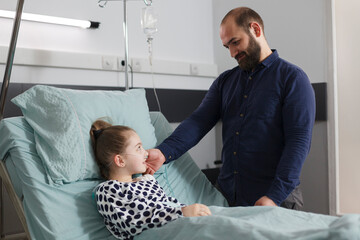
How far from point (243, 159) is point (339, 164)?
3.15 feet

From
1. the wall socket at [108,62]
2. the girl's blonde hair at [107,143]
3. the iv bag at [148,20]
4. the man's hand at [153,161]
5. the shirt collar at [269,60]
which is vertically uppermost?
the iv bag at [148,20]

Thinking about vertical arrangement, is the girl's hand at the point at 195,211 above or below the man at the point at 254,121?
below

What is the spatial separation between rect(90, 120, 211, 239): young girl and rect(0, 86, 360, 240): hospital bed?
0.14 feet

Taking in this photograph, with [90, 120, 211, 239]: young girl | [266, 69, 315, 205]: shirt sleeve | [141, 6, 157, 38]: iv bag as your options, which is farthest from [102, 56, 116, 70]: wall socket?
[266, 69, 315, 205]: shirt sleeve

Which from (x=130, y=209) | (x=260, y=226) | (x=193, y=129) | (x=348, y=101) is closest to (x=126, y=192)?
(x=130, y=209)

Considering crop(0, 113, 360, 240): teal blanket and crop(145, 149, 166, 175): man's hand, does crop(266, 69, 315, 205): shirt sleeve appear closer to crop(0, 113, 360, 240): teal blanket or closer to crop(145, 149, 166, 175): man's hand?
crop(0, 113, 360, 240): teal blanket

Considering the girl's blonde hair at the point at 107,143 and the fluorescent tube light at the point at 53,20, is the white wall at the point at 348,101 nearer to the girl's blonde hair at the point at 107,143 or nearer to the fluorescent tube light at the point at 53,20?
the girl's blonde hair at the point at 107,143

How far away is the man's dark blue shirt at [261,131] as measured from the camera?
5.60 feet

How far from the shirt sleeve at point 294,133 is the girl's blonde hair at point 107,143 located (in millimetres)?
639

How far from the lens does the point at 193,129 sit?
204cm

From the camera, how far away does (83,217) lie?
57.5 inches

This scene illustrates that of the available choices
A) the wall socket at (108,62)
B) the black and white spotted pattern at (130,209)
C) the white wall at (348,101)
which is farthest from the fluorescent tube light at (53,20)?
the white wall at (348,101)

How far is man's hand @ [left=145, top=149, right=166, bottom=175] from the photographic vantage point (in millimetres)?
1790

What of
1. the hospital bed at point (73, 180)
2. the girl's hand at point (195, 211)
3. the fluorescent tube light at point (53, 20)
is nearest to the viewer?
the hospital bed at point (73, 180)
